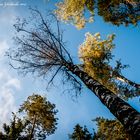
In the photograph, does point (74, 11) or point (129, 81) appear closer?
point (74, 11)

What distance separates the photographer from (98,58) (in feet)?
54.1

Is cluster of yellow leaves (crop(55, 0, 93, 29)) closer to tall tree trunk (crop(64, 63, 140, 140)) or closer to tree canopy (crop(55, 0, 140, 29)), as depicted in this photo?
tree canopy (crop(55, 0, 140, 29))

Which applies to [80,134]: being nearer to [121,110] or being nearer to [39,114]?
[39,114]

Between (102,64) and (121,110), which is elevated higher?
(102,64)

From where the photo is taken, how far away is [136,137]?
436cm

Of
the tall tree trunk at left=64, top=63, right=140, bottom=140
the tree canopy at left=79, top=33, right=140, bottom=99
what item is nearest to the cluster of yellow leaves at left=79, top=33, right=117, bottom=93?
the tree canopy at left=79, top=33, right=140, bottom=99

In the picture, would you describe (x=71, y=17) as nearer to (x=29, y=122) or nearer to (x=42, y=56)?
(x=42, y=56)

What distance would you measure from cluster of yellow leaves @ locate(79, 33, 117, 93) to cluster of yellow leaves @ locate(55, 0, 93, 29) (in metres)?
3.09

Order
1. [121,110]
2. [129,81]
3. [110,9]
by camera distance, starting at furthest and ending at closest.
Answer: [129,81]
[110,9]
[121,110]

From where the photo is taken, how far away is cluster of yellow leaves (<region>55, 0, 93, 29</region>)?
12.0 metres

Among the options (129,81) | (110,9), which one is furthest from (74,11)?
(129,81)

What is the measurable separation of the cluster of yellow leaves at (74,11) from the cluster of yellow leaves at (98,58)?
122 inches

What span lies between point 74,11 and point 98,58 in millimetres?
4640

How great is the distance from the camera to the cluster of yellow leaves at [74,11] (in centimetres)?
1198
